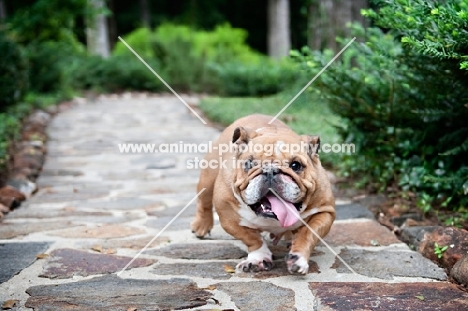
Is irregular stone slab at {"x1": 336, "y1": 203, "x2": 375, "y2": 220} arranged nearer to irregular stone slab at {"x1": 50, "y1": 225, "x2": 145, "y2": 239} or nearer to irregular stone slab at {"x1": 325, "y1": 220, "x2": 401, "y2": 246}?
irregular stone slab at {"x1": 325, "y1": 220, "x2": 401, "y2": 246}

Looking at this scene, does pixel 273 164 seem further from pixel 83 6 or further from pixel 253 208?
pixel 83 6

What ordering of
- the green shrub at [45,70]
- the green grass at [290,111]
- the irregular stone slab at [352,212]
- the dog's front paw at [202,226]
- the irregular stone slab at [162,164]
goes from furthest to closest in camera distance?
the green shrub at [45,70], the green grass at [290,111], the irregular stone slab at [162,164], the irregular stone slab at [352,212], the dog's front paw at [202,226]

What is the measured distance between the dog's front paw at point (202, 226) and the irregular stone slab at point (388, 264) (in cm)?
105

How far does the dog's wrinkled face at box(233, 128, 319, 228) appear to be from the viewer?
10.7ft

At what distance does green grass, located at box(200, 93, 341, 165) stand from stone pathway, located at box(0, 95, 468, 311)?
8.09 feet

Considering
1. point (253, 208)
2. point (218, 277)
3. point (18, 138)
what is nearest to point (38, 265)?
point (218, 277)

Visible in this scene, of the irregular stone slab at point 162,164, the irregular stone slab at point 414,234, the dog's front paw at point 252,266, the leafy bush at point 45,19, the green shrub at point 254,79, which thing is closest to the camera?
the dog's front paw at point 252,266

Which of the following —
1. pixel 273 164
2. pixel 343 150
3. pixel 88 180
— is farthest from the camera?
pixel 88 180

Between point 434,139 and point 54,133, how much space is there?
647cm

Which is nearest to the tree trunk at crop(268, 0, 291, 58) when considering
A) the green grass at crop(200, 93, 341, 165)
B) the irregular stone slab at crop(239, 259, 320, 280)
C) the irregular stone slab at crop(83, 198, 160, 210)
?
the green grass at crop(200, 93, 341, 165)

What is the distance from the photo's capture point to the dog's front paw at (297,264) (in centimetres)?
338

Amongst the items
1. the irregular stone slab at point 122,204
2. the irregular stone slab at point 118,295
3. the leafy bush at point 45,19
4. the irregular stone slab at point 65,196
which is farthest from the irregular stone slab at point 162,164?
the leafy bush at point 45,19

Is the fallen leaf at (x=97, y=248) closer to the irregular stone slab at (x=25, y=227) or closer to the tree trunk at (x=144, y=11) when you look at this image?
the irregular stone slab at (x=25, y=227)

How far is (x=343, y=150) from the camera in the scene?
6.11m
